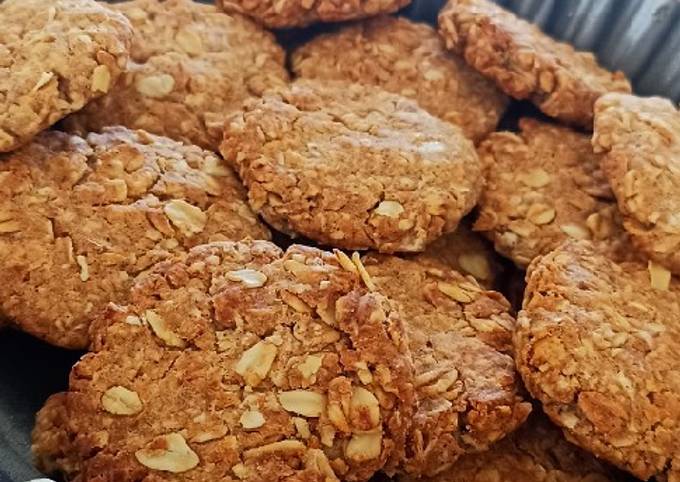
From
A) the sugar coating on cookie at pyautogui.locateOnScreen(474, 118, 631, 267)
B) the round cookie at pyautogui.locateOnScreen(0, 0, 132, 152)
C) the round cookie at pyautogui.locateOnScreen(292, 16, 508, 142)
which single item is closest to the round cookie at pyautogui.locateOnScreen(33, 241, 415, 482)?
the round cookie at pyautogui.locateOnScreen(0, 0, 132, 152)

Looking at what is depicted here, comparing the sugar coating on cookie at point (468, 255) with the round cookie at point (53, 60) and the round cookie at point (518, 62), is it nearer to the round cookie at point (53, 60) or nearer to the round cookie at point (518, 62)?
the round cookie at point (518, 62)

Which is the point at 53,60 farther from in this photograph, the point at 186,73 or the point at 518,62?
the point at 518,62

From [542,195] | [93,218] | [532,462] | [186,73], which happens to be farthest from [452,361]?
[186,73]

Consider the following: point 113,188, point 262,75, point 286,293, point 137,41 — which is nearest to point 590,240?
point 286,293

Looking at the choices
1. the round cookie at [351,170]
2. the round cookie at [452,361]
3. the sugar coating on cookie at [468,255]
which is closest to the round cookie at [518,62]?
→ the round cookie at [351,170]

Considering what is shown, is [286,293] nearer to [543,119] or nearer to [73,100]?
[73,100]
